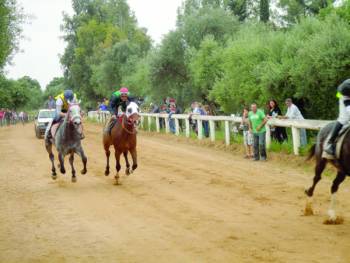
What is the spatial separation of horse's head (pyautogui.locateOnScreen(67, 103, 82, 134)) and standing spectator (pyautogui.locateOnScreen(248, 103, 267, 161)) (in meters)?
6.65

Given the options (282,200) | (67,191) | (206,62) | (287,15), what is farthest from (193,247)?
(287,15)

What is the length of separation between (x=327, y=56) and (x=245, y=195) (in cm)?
854

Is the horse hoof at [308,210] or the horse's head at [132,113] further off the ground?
the horse's head at [132,113]

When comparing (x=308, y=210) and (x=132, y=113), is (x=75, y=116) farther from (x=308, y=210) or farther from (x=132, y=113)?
(x=308, y=210)

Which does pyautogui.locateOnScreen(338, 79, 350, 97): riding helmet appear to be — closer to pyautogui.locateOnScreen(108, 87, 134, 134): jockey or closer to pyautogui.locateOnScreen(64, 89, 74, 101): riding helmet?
pyautogui.locateOnScreen(108, 87, 134, 134): jockey

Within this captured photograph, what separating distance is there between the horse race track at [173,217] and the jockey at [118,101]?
67.8 inches

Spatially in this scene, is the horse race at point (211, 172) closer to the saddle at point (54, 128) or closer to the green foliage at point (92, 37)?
the saddle at point (54, 128)

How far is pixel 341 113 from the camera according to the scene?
9531 mm

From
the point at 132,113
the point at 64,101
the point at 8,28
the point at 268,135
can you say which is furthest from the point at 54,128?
the point at 8,28

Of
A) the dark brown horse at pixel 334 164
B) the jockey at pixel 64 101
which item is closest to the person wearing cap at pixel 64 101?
the jockey at pixel 64 101

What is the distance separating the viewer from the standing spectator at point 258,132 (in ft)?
61.4

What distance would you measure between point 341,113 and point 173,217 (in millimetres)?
3421

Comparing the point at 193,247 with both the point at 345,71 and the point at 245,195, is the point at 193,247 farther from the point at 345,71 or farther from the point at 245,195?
the point at 345,71

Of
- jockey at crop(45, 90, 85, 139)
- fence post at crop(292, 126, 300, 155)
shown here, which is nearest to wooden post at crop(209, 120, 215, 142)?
fence post at crop(292, 126, 300, 155)
